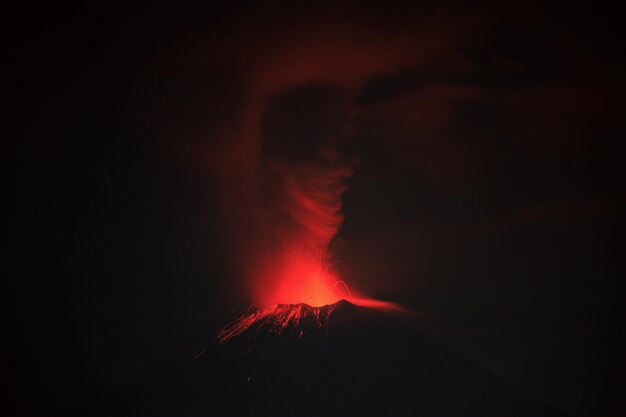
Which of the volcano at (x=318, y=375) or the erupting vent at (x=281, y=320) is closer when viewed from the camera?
the volcano at (x=318, y=375)

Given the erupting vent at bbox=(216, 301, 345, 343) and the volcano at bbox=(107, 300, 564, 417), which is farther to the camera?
Result: the erupting vent at bbox=(216, 301, 345, 343)

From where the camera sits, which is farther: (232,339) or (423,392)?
(232,339)

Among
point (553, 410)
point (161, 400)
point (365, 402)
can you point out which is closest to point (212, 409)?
point (161, 400)

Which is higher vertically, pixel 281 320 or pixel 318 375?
pixel 281 320

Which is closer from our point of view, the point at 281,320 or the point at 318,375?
the point at 318,375

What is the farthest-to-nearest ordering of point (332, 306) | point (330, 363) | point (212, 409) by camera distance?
point (332, 306), point (330, 363), point (212, 409)

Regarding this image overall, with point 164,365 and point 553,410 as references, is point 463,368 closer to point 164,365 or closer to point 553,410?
point 553,410

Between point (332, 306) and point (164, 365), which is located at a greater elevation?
point (332, 306)

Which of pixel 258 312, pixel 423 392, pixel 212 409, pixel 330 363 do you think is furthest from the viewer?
pixel 258 312
